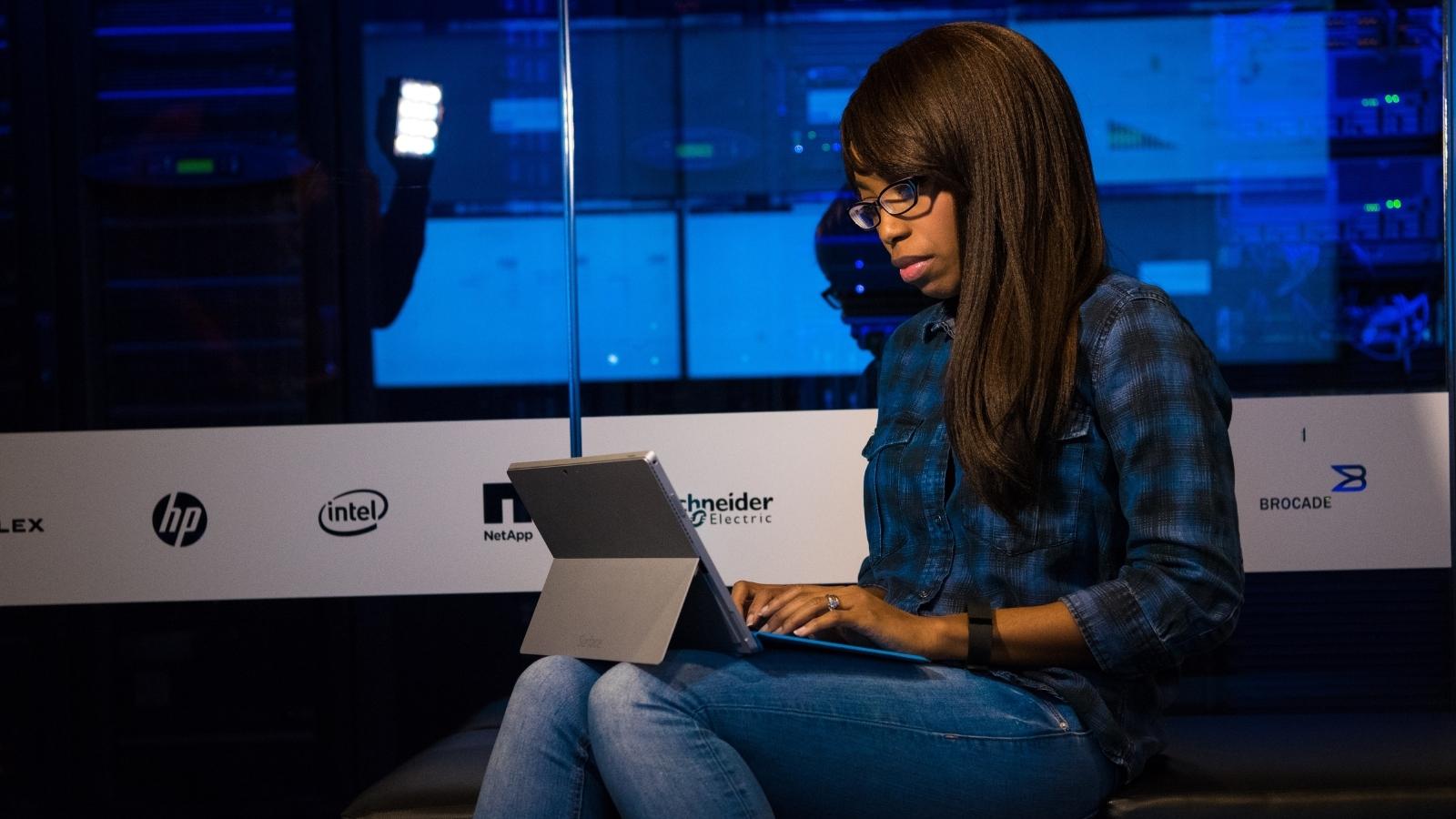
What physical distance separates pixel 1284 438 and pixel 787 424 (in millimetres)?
1028

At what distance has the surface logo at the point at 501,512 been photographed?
2.80 m

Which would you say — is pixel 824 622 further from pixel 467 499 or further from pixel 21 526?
pixel 21 526

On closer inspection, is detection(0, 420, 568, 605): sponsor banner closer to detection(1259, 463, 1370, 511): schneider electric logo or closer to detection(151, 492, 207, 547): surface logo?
detection(151, 492, 207, 547): surface logo

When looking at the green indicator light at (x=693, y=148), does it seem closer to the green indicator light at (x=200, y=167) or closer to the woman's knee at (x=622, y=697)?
the green indicator light at (x=200, y=167)

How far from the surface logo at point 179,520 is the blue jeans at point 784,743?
176cm

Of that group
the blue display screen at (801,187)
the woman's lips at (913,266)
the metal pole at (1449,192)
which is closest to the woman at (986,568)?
the woman's lips at (913,266)

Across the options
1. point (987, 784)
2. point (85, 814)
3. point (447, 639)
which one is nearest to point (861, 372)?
point (447, 639)

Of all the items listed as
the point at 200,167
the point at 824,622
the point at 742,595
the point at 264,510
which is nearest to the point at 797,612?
the point at 824,622

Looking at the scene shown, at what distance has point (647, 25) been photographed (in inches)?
114

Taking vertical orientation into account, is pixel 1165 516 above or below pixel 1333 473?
above

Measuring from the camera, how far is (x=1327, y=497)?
2.76 m

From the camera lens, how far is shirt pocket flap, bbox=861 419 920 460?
5.10 feet

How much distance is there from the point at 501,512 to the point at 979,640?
1.67m

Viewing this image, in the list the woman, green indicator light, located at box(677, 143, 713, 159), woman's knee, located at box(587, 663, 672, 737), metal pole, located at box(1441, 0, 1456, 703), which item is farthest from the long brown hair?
metal pole, located at box(1441, 0, 1456, 703)
